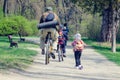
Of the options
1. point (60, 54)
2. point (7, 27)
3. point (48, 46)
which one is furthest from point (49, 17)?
point (7, 27)

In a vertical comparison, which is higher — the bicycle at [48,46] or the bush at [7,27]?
the bicycle at [48,46]

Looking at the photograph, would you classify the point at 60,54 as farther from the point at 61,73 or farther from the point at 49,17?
the point at 61,73

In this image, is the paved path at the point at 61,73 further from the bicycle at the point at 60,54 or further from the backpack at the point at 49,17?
the bicycle at the point at 60,54

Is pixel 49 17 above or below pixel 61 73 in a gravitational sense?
above

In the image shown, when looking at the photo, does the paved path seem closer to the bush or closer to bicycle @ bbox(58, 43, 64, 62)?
bicycle @ bbox(58, 43, 64, 62)

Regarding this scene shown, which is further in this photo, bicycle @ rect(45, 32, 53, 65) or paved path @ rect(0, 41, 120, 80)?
bicycle @ rect(45, 32, 53, 65)

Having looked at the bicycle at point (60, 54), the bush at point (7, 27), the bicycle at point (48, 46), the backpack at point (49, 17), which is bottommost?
the bush at point (7, 27)

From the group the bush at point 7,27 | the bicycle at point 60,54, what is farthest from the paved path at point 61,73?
the bush at point 7,27

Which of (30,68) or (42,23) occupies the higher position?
(42,23)

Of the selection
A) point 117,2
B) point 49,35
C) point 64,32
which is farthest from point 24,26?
point 49,35

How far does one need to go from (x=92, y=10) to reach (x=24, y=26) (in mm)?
19333

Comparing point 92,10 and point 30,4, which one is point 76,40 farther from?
point 30,4

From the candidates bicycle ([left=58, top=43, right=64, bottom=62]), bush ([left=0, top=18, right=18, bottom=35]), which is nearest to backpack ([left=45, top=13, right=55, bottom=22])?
bicycle ([left=58, top=43, right=64, bottom=62])

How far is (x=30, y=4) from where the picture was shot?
79.2 m
